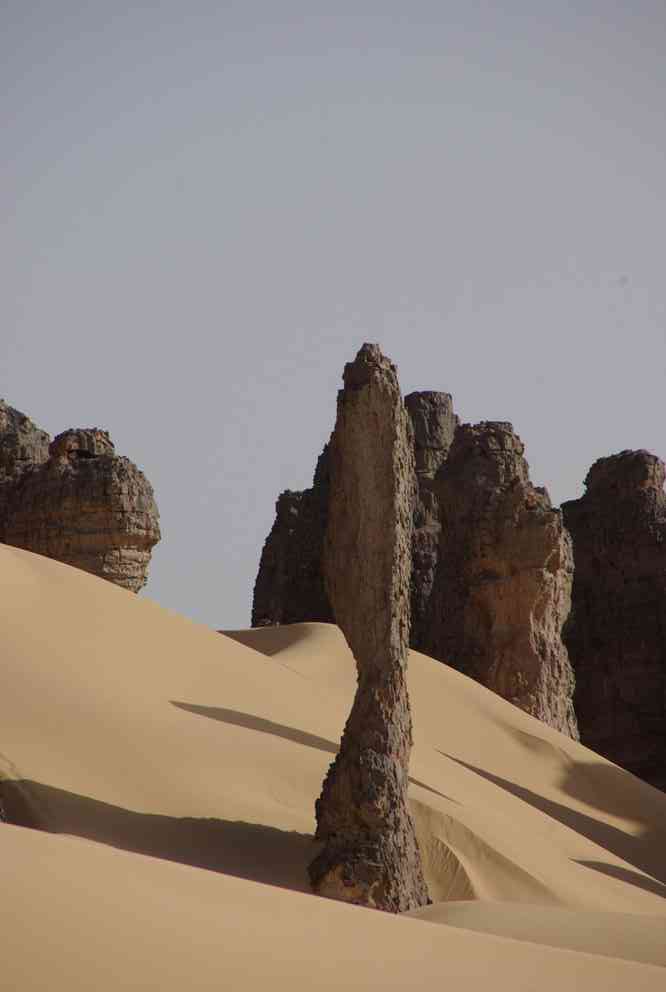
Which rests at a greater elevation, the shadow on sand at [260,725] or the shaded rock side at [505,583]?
the shaded rock side at [505,583]

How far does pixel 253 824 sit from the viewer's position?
40.8 feet

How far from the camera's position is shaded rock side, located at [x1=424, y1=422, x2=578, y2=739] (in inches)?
998

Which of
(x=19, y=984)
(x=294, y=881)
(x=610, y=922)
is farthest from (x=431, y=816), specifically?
(x=19, y=984)

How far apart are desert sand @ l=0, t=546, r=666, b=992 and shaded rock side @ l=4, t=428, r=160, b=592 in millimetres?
2665

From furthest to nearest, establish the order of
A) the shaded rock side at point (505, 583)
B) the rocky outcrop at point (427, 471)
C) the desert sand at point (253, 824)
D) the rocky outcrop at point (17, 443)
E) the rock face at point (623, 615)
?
the rocky outcrop at point (427, 471)
the rock face at point (623, 615)
the rocky outcrop at point (17, 443)
the shaded rock side at point (505, 583)
the desert sand at point (253, 824)

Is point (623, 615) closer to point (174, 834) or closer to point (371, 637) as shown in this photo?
point (371, 637)

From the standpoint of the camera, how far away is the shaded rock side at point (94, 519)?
70.4 feet

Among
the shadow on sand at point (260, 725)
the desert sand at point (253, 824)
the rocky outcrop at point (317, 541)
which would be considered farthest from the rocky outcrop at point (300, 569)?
the shadow on sand at point (260, 725)

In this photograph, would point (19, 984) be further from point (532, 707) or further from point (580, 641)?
point (580, 641)

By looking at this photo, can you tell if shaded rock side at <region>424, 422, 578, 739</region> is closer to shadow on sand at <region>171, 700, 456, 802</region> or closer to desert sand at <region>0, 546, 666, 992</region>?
desert sand at <region>0, 546, 666, 992</region>

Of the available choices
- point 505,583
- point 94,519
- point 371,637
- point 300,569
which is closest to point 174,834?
point 371,637

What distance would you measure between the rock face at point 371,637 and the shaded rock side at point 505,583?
12.6 m

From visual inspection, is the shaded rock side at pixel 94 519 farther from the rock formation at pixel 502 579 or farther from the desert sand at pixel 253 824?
the rock formation at pixel 502 579

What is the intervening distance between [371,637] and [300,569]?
19.0 meters
